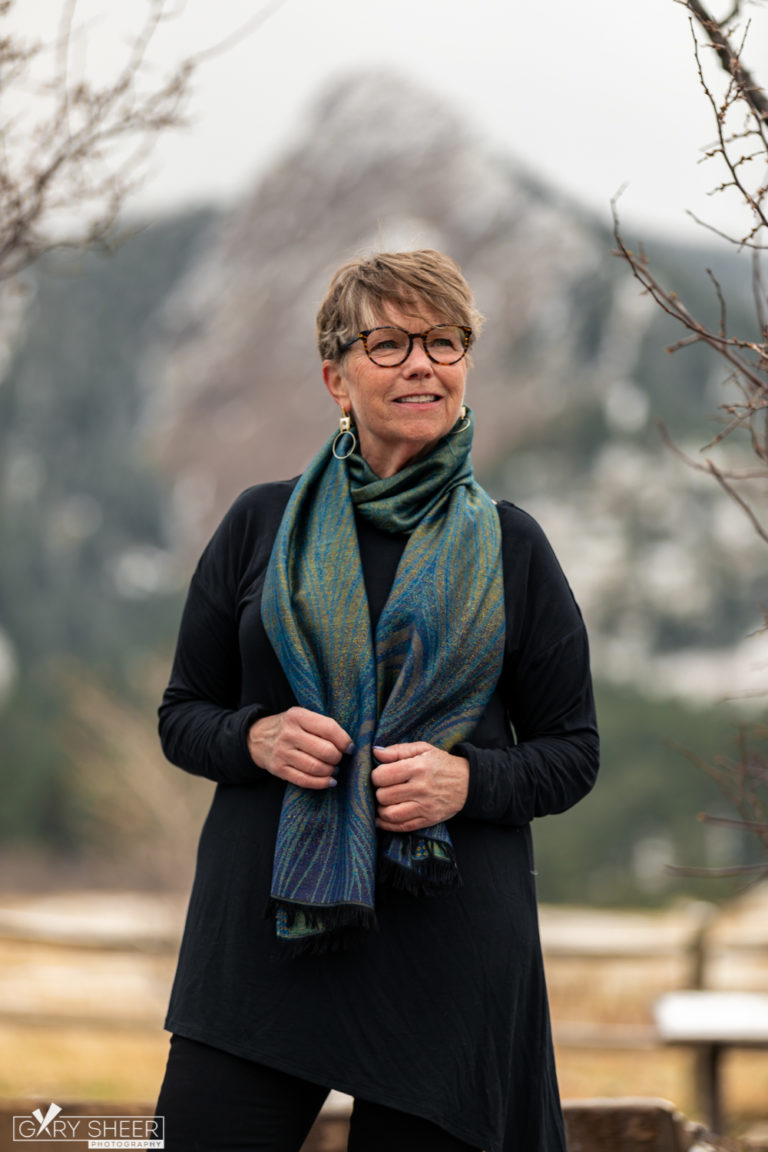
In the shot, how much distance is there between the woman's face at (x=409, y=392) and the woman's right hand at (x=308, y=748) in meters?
0.42

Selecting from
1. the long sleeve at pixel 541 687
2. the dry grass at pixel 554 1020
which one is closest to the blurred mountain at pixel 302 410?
the dry grass at pixel 554 1020

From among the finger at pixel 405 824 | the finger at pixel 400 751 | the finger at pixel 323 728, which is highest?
the finger at pixel 323 728

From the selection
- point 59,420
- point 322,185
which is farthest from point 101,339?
point 322,185

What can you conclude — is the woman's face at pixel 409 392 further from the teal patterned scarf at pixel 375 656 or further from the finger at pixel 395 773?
the finger at pixel 395 773

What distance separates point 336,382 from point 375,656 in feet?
1.41

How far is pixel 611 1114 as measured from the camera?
2.62m

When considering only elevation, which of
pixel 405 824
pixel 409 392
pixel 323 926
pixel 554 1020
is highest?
pixel 554 1020

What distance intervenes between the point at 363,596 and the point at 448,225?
17495mm

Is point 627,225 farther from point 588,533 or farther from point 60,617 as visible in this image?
point 60,617

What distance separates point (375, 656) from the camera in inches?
67.8


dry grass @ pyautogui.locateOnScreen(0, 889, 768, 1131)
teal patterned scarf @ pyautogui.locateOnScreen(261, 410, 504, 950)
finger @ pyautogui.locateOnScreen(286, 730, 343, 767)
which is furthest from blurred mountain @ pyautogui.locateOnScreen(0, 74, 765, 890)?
finger @ pyautogui.locateOnScreen(286, 730, 343, 767)

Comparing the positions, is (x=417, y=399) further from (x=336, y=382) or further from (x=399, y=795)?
(x=399, y=795)

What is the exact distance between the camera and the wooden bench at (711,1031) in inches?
183

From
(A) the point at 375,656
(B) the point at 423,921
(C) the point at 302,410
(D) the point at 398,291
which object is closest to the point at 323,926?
(B) the point at 423,921
